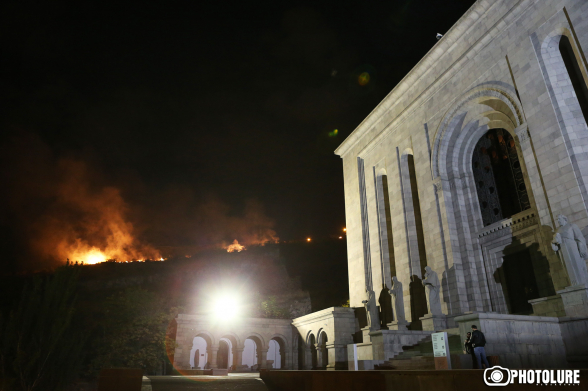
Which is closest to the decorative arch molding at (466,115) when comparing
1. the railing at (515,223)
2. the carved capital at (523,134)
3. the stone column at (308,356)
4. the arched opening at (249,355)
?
the carved capital at (523,134)

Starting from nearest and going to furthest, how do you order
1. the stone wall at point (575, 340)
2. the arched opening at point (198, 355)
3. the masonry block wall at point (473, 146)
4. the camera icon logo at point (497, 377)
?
the camera icon logo at point (497, 377)
the stone wall at point (575, 340)
the masonry block wall at point (473, 146)
the arched opening at point (198, 355)

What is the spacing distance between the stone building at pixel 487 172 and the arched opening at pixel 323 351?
290 cm

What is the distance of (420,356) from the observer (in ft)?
42.7

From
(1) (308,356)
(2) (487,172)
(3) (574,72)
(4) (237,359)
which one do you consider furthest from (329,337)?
(3) (574,72)

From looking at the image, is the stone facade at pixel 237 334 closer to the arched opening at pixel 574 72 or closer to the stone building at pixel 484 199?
the stone building at pixel 484 199

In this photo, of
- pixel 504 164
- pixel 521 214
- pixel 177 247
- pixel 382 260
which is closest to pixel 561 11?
pixel 504 164

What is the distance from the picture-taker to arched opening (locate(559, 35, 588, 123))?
1435cm

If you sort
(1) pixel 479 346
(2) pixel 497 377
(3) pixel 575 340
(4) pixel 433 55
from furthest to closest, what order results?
(4) pixel 433 55
(3) pixel 575 340
(1) pixel 479 346
(2) pixel 497 377

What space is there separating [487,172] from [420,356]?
1057 cm

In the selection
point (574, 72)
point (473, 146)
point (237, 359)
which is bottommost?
point (237, 359)

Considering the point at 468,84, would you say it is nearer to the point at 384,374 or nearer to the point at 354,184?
the point at 354,184

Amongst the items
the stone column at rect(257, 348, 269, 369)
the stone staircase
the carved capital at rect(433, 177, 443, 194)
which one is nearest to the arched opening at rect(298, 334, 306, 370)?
the stone column at rect(257, 348, 269, 369)

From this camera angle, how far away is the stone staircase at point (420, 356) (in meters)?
12.2

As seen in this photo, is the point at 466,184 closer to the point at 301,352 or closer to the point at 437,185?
the point at 437,185
